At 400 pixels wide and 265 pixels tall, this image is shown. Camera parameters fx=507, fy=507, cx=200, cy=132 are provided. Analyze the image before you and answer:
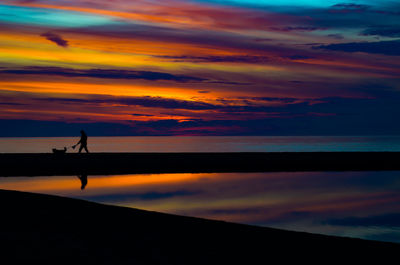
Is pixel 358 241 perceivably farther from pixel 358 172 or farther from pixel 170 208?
pixel 358 172

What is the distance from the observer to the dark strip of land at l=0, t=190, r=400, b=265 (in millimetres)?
10219

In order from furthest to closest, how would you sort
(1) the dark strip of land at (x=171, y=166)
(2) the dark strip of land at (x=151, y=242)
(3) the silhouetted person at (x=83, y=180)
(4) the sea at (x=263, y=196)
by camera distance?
(1) the dark strip of land at (x=171, y=166), (3) the silhouetted person at (x=83, y=180), (4) the sea at (x=263, y=196), (2) the dark strip of land at (x=151, y=242)

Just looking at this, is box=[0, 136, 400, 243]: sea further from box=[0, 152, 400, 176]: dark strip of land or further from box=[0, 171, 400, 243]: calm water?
box=[0, 152, 400, 176]: dark strip of land

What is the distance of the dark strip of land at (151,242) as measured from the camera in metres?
10.2

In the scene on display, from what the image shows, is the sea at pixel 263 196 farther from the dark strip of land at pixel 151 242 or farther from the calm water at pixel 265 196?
the dark strip of land at pixel 151 242

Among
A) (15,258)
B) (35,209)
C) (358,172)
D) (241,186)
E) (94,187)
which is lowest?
(15,258)

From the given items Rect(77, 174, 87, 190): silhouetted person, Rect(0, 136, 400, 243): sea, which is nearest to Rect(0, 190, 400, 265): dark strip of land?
Rect(0, 136, 400, 243): sea

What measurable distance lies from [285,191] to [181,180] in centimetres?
775

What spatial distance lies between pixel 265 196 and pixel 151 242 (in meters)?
15.8

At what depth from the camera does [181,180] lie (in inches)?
1326

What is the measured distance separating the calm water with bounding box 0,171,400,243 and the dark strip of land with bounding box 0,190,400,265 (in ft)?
15.4

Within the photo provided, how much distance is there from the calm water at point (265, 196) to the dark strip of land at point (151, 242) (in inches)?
185

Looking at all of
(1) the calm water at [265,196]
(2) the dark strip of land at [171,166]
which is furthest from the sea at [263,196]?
(2) the dark strip of land at [171,166]

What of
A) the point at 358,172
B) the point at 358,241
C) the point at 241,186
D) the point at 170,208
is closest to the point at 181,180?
the point at 241,186
